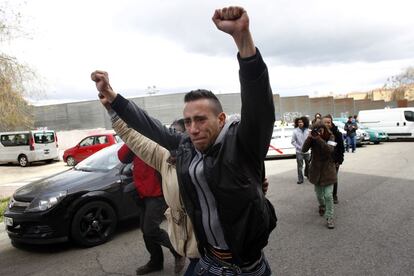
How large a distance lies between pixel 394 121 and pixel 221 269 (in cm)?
2462

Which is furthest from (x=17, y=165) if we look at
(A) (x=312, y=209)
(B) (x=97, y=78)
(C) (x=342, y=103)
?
(C) (x=342, y=103)

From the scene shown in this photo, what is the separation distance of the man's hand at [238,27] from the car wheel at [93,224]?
4655mm

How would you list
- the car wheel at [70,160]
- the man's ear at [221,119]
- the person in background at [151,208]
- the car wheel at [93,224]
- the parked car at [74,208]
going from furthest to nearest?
1. the car wheel at [70,160]
2. the car wheel at [93,224]
3. the parked car at [74,208]
4. the person in background at [151,208]
5. the man's ear at [221,119]

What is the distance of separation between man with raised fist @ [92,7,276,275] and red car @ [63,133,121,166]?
15793mm

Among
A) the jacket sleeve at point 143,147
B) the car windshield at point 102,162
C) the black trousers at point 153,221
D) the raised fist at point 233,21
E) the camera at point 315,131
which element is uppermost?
the raised fist at point 233,21

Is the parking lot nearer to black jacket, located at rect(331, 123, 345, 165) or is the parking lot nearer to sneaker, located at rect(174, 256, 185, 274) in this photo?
sneaker, located at rect(174, 256, 185, 274)

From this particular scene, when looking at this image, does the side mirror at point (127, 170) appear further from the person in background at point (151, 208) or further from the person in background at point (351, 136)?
the person in background at point (351, 136)

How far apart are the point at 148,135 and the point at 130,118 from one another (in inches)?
6.2

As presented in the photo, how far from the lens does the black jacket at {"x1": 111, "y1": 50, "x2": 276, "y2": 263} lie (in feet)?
4.67

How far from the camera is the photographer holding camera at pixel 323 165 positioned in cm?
585

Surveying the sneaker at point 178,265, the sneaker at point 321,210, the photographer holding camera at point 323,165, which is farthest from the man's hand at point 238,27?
the sneaker at point 321,210

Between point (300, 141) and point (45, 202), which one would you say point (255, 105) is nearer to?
point (45, 202)

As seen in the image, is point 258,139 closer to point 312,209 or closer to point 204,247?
point 204,247

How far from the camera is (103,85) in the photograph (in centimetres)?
211
